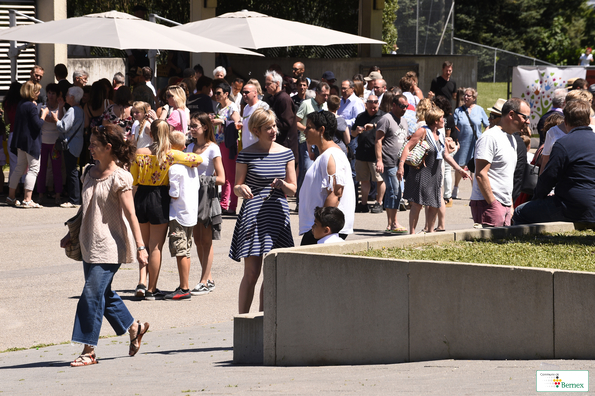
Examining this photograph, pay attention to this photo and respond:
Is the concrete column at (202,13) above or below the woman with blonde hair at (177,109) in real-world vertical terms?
above

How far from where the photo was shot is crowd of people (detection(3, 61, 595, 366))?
21.4ft

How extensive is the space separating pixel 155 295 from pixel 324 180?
2.78m

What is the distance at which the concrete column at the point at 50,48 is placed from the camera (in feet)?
56.6

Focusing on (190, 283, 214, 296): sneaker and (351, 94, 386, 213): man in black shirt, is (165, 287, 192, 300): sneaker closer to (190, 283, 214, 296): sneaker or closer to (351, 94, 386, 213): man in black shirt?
(190, 283, 214, 296): sneaker

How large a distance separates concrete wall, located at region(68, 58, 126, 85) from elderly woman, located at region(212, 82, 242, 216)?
23.5 feet

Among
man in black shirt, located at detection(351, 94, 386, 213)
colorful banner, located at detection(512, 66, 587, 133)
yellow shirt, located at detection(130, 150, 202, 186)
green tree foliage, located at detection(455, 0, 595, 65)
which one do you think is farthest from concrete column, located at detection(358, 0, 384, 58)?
green tree foliage, located at detection(455, 0, 595, 65)

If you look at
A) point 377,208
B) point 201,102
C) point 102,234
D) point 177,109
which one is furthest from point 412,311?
point 201,102

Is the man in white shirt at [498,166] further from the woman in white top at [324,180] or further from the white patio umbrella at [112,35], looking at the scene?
the white patio umbrella at [112,35]

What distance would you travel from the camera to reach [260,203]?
7.05 meters

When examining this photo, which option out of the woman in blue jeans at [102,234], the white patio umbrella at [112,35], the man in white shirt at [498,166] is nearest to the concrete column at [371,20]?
the white patio umbrella at [112,35]

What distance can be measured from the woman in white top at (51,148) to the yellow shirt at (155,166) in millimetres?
5999

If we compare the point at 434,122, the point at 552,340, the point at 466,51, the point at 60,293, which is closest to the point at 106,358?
the point at 60,293

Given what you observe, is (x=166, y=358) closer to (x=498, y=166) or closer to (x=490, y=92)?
(x=498, y=166)

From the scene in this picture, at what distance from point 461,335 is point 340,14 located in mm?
20844
